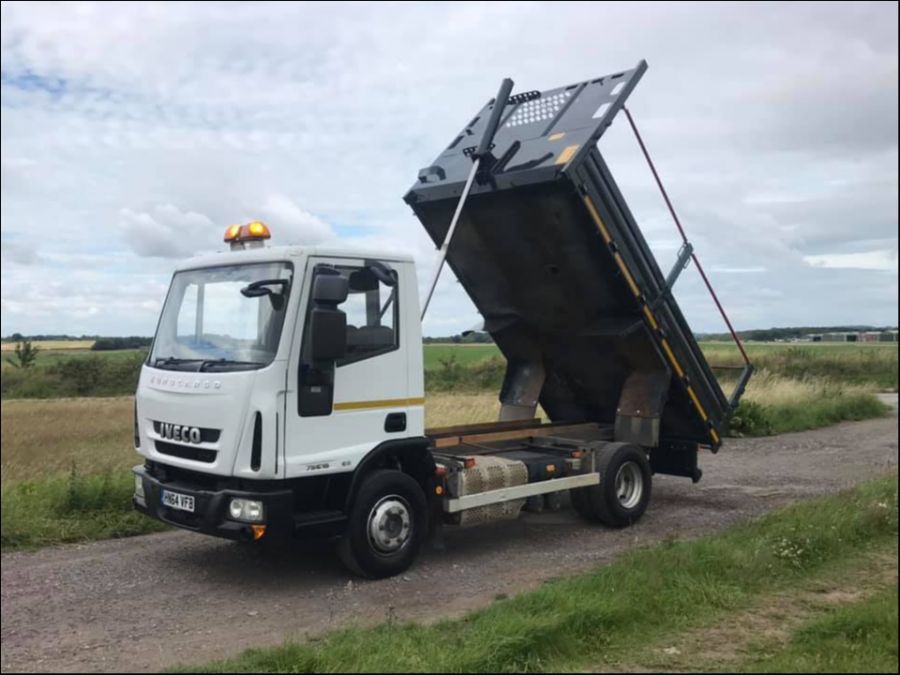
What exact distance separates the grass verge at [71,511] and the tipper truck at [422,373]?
1.60 m

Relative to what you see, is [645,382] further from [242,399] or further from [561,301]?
[242,399]

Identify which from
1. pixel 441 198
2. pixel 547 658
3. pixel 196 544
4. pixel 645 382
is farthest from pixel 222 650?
pixel 645 382

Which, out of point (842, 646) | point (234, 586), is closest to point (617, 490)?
point (234, 586)

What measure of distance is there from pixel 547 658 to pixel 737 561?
81.4 inches

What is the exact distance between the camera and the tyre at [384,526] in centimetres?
634

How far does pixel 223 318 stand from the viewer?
6.42 meters

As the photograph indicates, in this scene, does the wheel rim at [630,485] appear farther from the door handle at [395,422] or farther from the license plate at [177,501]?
the license plate at [177,501]

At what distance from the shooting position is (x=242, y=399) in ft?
19.3

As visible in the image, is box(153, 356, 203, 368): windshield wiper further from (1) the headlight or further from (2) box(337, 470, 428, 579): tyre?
(2) box(337, 470, 428, 579): tyre

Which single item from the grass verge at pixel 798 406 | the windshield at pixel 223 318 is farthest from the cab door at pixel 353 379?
the grass verge at pixel 798 406

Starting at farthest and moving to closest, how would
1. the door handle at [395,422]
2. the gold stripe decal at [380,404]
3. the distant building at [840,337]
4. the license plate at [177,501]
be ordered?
1. the door handle at [395,422]
2. the gold stripe decal at [380,404]
3. the license plate at [177,501]
4. the distant building at [840,337]

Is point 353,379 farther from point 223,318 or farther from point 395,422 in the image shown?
point 223,318

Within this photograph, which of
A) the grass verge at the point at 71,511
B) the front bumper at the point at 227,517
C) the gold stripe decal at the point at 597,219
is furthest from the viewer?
the gold stripe decal at the point at 597,219

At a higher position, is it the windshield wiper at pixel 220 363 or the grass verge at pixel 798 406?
the windshield wiper at pixel 220 363
